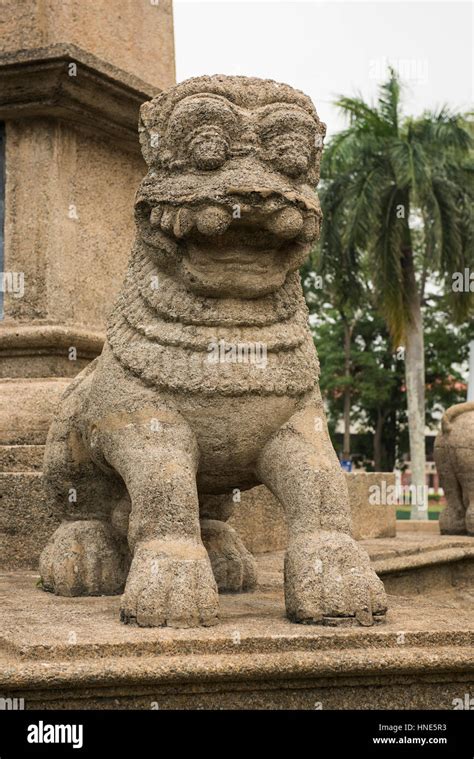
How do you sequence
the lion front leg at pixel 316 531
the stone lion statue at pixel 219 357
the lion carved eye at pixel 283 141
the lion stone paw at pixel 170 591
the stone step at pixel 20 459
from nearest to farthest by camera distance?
the lion stone paw at pixel 170 591
the lion front leg at pixel 316 531
the stone lion statue at pixel 219 357
the lion carved eye at pixel 283 141
the stone step at pixel 20 459

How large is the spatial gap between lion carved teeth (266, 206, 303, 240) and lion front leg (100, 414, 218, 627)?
2.27 feet

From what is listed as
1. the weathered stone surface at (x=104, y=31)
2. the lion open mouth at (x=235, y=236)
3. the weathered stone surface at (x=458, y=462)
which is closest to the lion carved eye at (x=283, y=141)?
the lion open mouth at (x=235, y=236)

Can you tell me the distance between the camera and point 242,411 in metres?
3.23

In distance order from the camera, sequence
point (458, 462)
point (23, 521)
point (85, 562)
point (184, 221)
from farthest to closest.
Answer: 1. point (458, 462)
2. point (23, 521)
3. point (85, 562)
4. point (184, 221)

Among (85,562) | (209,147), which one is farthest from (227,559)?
(209,147)

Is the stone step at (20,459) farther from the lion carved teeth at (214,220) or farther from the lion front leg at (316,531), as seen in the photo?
the lion carved teeth at (214,220)

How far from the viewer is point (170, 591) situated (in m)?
2.81

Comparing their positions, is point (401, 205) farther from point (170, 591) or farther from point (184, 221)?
point (170, 591)

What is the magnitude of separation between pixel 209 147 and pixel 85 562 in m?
1.52

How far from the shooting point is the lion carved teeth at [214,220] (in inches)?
120

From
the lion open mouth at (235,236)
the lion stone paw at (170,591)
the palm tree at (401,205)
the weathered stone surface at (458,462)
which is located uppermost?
the palm tree at (401,205)

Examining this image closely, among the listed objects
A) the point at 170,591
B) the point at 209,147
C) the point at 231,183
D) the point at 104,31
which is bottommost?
the point at 170,591

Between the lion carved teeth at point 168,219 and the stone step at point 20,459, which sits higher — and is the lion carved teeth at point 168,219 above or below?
above

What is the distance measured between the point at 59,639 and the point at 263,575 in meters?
1.73
